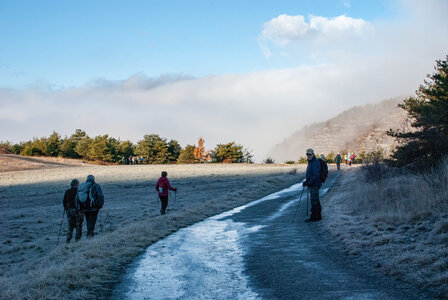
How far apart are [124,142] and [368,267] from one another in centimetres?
11920

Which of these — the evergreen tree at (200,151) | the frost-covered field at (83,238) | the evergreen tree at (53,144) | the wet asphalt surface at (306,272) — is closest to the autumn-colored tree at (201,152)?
the evergreen tree at (200,151)

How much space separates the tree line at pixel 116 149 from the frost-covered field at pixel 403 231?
291ft

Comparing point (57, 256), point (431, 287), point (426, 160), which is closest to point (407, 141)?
point (426, 160)

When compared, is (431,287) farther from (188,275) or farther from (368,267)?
(188,275)

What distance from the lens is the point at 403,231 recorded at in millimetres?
9367

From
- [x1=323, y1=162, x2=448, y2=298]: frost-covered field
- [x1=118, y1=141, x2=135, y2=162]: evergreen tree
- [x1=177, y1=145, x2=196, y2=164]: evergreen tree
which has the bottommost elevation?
[x1=323, y1=162, x2=448, y2=298]: frost-covered field

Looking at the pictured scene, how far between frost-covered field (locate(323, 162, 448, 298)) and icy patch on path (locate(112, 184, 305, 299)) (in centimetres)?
262

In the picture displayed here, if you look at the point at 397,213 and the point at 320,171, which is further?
the point at 320,171

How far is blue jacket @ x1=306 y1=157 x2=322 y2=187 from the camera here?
13.4 meters

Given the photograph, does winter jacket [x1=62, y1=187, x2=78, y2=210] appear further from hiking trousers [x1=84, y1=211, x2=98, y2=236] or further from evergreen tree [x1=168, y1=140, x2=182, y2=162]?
evergreen tree [x1=168, y1=140, x2=182, y2=162]

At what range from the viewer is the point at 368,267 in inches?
303

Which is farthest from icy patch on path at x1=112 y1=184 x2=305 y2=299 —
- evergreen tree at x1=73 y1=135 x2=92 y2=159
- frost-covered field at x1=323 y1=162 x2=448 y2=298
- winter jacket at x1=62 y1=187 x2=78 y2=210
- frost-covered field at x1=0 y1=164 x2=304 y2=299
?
evergreen tree at x1=73 y1=135 x2=92 y2=159

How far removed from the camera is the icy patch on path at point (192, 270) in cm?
674

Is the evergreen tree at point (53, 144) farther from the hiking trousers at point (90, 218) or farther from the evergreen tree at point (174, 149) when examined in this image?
the hiking trousers at point (90, 218)
